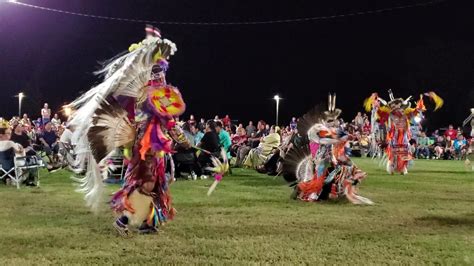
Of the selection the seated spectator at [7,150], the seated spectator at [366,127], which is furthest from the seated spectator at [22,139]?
the seated spectator at [366,127]

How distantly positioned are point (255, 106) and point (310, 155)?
25921mm

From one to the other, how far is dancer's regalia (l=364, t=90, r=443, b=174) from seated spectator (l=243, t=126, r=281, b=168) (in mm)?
2395

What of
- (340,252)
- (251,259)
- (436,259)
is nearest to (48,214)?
(251,259)

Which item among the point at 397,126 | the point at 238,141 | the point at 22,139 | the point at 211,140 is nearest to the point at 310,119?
the point at 211,140

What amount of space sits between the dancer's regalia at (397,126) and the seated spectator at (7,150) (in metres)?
7.70

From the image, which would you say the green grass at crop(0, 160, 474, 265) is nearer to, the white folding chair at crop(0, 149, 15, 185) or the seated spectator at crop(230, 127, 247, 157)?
the white folding chair at crop(0, 149, 15, 185)

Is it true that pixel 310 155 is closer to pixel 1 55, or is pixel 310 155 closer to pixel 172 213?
pixel 172 213

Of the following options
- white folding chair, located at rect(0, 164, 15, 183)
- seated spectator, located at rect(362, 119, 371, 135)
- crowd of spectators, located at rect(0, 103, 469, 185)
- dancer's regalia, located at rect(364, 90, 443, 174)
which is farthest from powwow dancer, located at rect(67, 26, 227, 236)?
seated spectator, located at rect(362, 119, 371, 135)

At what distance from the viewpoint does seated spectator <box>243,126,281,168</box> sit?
1245 centimetres

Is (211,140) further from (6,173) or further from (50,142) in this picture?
(50,142)

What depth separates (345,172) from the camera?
7.53 m

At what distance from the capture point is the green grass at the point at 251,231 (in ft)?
14.3

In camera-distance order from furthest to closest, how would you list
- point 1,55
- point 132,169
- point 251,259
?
1. point 1,55
2. point 132,169
3. point 251,259

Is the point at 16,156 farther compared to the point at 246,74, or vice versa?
the point at 246,74
